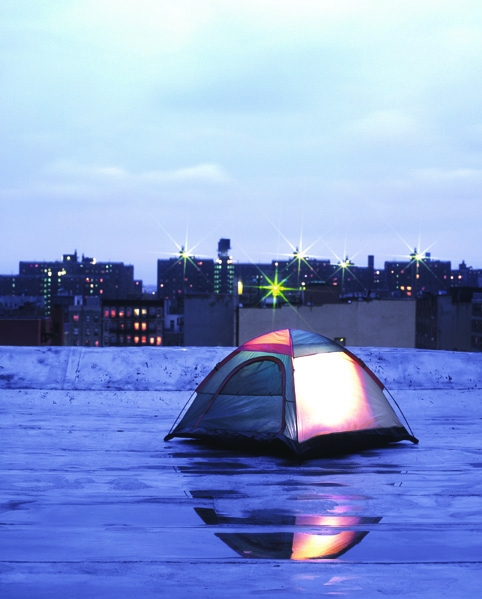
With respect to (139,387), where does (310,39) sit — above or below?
above

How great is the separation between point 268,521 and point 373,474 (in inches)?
71.7

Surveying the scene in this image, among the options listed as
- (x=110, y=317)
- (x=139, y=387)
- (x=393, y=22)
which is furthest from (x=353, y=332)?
(x=110, y=317)

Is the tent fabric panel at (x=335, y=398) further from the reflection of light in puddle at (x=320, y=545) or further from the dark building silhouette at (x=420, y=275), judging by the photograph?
the dark building silhouette at (x=420, y=275)

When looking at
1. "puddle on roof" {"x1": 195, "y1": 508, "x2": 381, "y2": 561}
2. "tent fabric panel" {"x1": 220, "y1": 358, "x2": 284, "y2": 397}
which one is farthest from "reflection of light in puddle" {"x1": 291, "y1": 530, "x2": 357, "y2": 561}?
"tent fabric panel" {"x1": 220, "y1": 358, "x2": 284, "y2": 397}

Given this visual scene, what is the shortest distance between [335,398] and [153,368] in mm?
5530

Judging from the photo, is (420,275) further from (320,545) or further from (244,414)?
(320,545)

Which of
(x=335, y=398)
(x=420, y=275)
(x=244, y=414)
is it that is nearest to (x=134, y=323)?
(x=420, y=275)

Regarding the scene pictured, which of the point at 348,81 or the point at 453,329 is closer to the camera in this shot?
the point at 348,81

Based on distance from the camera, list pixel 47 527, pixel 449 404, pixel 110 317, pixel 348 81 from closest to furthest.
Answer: pixel 47 527
pixel 449 404
pixel 348 81
pixel 110 317

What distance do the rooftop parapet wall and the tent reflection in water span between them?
4001 mm

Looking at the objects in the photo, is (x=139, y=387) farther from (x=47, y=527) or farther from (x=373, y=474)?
(x=47, y=527)

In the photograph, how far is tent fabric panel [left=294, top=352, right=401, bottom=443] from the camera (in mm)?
7148

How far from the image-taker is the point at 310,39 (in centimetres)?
1409

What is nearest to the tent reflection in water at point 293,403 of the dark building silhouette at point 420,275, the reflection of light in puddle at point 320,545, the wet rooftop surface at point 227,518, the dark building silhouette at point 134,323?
the wet rooftop surface at point 227,518
